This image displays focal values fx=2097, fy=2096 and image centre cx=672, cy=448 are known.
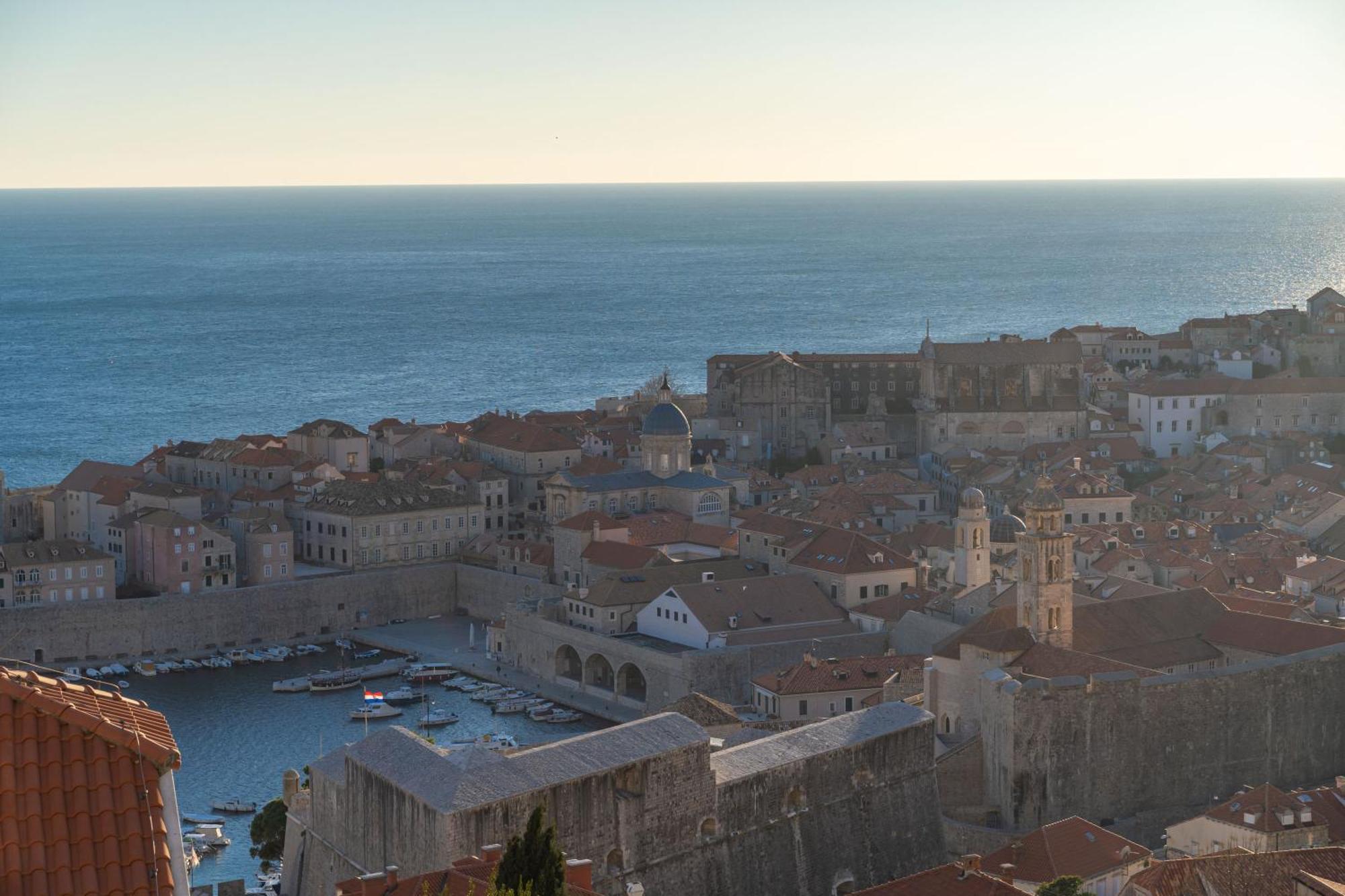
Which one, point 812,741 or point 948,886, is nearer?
point 948,886

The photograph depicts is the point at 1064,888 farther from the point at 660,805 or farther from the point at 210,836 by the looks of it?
the point at 210,836

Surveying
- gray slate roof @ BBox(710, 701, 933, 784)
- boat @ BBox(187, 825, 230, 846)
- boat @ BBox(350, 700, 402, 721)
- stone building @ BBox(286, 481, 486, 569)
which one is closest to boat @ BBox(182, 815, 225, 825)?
boat @ BBox(187, 825, 230, 846)

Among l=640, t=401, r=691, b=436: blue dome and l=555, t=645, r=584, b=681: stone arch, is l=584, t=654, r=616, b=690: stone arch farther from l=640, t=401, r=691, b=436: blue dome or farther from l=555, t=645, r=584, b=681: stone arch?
l=640, t=401, r=691, b=436: blue dome

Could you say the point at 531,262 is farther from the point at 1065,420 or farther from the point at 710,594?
the point at 710,594

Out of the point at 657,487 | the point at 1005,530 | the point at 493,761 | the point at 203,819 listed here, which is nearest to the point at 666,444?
the point at 657,487

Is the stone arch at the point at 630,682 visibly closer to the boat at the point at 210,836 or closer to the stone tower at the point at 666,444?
the boat at the point at 210,836
